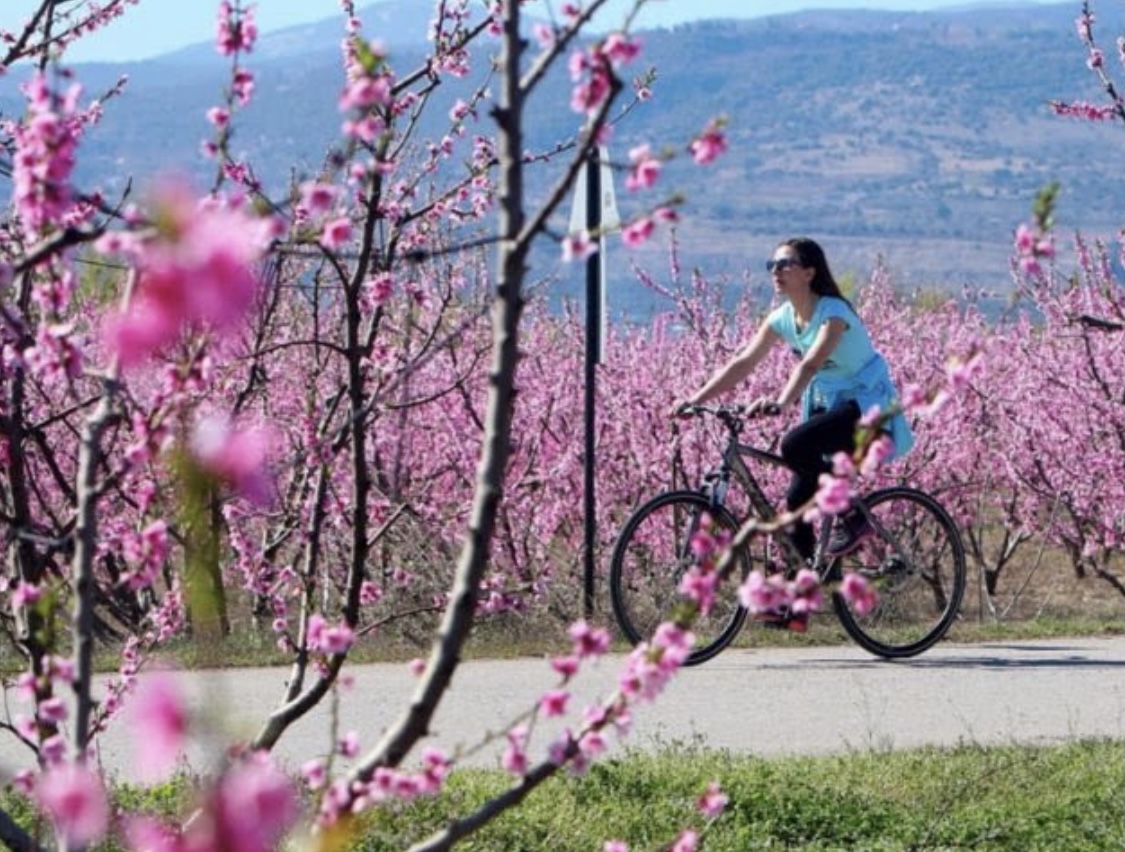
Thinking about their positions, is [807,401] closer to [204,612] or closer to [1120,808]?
[1120,808]

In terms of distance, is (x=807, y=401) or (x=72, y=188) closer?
(x=72, y=188)

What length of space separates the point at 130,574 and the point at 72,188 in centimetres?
69

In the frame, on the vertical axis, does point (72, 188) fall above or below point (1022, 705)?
above

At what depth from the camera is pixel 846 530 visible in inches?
365

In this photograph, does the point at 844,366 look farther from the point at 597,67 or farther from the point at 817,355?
the point at 597,67

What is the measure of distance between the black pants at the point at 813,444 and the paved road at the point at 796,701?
0.69m

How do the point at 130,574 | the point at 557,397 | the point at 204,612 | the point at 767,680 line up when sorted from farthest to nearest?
the point at 557,397 < the point at 767,680 < the point at 130,574 < the point at 204,612

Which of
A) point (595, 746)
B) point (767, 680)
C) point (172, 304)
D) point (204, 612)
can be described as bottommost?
point (767, 680)

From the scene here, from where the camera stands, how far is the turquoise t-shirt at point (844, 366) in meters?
8.55

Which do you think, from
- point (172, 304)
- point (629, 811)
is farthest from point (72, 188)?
point (629, 811)

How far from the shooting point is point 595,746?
289 cm

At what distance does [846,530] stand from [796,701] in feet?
3.70

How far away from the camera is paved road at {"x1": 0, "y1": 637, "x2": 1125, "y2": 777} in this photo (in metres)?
7.60

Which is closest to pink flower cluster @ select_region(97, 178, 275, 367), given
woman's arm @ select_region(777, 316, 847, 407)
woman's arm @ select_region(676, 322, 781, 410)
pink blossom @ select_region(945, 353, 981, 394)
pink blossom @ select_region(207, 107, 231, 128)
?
pink blossom @ select_region(945, 353, 981, 394)
